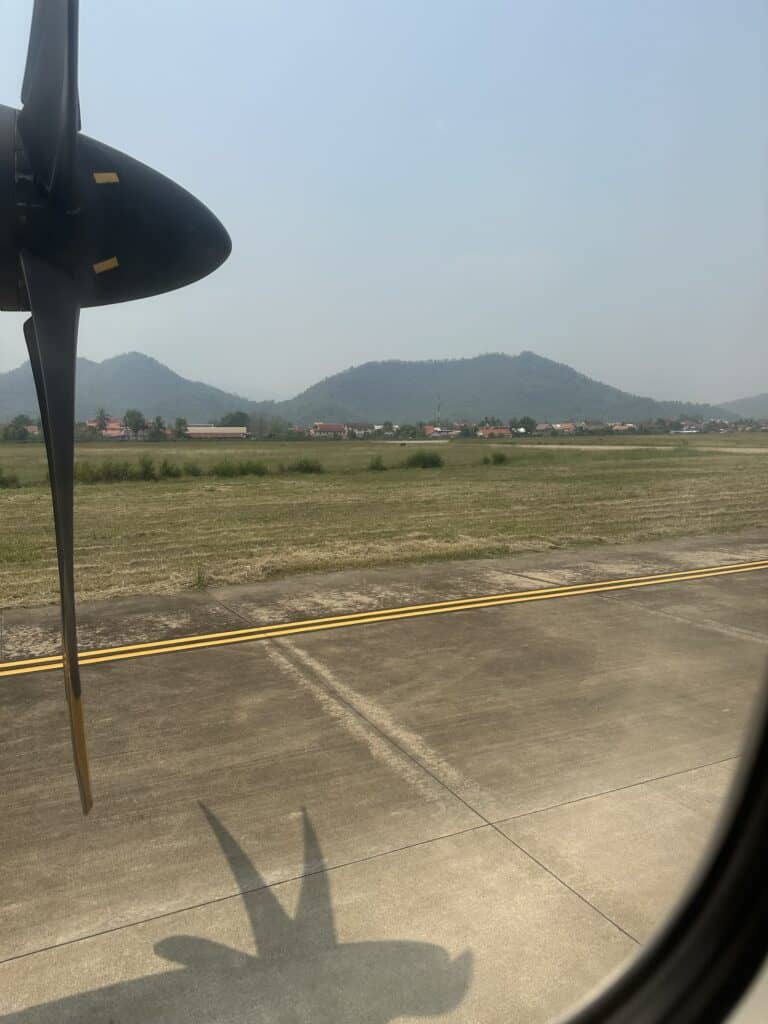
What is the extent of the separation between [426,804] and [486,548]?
9839 millimetres

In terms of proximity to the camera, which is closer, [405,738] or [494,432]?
[405,738]

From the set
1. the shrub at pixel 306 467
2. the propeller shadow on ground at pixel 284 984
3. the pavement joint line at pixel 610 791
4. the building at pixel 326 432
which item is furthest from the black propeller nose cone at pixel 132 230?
the building at pixel 326 432

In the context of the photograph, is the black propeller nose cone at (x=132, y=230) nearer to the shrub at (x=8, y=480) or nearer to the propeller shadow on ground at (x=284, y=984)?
the propeller shadow on ground at (x=284, y=984)

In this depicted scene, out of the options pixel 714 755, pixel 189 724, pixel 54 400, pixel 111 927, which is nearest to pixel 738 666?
pixel 714 755

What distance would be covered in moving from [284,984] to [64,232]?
3228 mm

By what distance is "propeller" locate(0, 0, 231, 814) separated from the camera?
320cm

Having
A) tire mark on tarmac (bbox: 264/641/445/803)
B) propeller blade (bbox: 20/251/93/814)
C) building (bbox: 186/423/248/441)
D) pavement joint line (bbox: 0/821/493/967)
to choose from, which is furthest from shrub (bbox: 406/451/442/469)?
propeller blade (bbox: 20/251/93/814)

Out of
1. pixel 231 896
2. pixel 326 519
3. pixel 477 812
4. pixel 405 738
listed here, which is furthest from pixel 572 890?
pixel 326 519

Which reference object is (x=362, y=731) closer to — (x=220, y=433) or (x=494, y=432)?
(x=220, y=433)

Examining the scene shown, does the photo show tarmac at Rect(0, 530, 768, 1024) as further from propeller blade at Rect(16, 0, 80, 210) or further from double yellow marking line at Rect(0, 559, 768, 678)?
propeller blade at Rect(16, 0, 80, 210)

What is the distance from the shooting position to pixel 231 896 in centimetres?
342

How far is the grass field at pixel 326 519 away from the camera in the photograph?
1241cm

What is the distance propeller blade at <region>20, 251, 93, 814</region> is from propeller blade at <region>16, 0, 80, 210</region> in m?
0.35

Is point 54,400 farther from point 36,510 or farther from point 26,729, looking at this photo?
point 36,510
